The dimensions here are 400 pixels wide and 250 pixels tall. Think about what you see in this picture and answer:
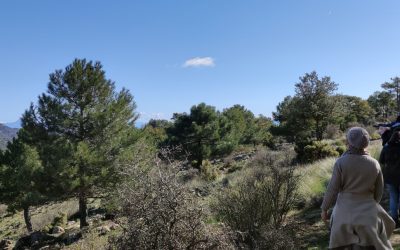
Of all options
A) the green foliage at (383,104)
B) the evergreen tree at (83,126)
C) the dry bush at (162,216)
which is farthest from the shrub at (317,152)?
the green foliage at (383,104)

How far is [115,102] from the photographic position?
1731cm

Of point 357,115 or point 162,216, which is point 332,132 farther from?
point 162,216

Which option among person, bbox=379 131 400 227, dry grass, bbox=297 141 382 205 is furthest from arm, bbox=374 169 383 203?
dry grass, bbox=297 141 382 205

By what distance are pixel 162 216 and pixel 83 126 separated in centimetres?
1231

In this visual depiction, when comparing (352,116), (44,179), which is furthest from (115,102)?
(352,116)

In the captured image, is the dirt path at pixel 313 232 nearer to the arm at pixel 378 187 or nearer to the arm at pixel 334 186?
the arm at pixel 378 187

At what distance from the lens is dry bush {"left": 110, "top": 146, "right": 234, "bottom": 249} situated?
538 centimetres

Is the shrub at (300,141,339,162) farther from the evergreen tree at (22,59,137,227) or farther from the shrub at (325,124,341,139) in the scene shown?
the shrub at (325,124,341,139)

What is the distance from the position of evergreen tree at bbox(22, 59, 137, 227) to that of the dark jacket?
1153cm

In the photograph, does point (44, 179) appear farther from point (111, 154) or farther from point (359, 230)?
point (359, 230)

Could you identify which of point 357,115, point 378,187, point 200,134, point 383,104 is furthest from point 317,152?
point 383,104

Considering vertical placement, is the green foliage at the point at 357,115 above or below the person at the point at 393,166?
above

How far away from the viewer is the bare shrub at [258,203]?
7145mm

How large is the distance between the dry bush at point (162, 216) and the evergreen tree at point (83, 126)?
417 inches
